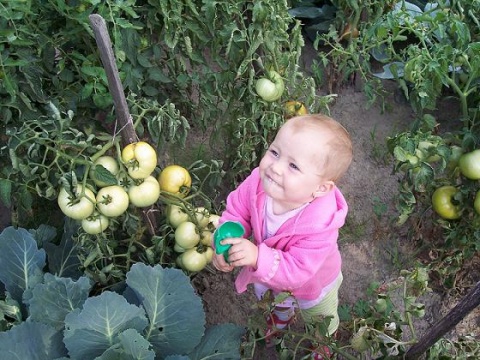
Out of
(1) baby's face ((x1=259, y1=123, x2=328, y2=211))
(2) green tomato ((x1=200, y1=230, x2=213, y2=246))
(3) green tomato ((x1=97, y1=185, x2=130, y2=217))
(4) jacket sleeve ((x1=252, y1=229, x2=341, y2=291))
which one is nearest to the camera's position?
(1) baby's face ((x1=259, y1=123, x2=328, y2=211))

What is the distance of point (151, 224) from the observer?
2.03m

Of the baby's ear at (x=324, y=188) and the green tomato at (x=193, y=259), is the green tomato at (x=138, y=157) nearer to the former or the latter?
the green tomato at (x=193, y=259)

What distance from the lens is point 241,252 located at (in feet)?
5.11

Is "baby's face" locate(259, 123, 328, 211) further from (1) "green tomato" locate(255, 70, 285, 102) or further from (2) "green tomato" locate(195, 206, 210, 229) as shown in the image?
(1) "green tomato" locate(255, 70, 285, 102)

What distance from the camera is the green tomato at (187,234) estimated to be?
1900 millimetres

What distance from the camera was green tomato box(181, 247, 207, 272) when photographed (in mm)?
1960

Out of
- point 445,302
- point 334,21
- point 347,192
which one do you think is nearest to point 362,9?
point 334,21

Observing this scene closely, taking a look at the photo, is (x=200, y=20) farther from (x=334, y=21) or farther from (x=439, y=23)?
(x=334, y=21)

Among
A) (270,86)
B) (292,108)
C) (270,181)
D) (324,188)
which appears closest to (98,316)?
(270,181)

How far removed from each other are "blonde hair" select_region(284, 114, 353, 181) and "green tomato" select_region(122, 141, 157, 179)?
45 centimetres

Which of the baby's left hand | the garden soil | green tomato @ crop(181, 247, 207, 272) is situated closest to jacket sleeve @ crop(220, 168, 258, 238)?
the baby's left hand

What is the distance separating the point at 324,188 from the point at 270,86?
63 centimetres

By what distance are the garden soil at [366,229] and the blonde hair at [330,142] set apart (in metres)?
0.85

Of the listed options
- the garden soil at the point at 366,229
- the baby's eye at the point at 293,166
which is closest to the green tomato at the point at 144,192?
the baby's eye at the point at 293,166
